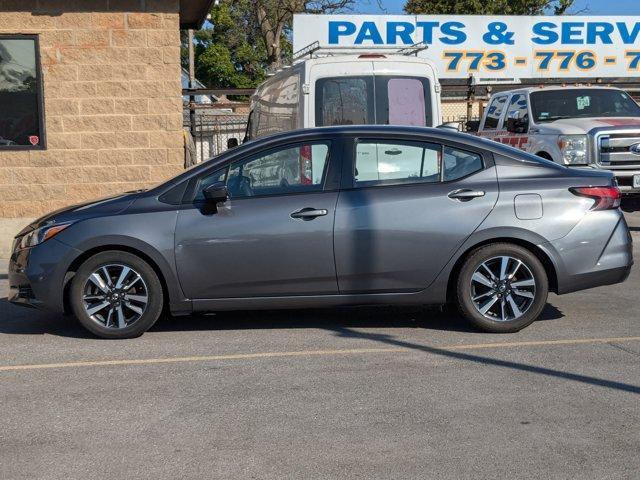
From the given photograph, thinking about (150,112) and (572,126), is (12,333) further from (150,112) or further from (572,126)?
(572,126)

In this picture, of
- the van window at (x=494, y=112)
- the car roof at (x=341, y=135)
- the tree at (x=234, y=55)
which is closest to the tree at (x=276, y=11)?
the tree at (x=234, y=55)

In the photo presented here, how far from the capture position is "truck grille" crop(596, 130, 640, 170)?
13.6 meters

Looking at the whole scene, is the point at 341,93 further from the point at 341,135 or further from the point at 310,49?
the point at 341,135

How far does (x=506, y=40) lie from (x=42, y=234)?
903 inches

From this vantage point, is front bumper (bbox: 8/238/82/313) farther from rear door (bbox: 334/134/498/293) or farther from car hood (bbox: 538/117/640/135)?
car hood (bbox: 538/117/640/135)

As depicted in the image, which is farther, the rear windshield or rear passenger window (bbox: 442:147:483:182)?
the rear windshield

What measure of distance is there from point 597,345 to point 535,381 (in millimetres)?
1194

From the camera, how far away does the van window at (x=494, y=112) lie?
16359 millimetres

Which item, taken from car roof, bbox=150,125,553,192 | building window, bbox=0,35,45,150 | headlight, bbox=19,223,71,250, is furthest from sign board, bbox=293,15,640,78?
headlight, bbox=19,223,71,250

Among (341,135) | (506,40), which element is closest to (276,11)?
(506,40)

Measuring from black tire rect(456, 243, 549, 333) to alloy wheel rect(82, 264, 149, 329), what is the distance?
8.13 ft

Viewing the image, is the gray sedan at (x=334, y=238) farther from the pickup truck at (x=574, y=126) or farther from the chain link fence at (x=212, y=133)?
the chain link fence at (x=212, y=133)

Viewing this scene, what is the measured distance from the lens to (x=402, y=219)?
741 cm

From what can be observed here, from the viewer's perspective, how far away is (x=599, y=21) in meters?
28.8
